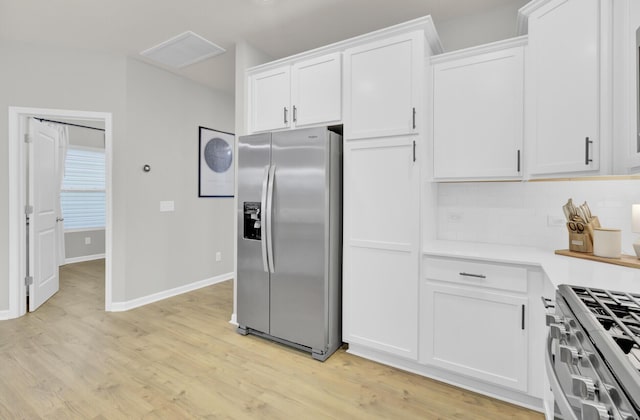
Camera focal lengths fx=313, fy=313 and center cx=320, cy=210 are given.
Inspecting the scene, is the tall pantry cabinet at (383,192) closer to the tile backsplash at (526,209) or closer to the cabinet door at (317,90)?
the cabinet door at (317,90)

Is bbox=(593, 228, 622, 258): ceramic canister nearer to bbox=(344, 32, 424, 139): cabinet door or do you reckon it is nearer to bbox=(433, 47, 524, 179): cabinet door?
bbox=(433, 47, 524, 179): cabinet door

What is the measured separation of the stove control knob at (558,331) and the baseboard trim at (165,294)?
3.84 metres

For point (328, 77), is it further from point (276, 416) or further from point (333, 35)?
point (276, 416)

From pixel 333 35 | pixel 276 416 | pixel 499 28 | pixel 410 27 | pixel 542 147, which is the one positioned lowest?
pixel 276 416

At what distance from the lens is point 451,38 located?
270 centimetres

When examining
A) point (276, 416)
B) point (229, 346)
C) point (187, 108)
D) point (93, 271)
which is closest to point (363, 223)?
point (276, 416)

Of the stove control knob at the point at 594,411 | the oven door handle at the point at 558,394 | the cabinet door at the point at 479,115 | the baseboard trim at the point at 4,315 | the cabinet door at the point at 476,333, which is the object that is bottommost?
the baseboard trim at the point at 4,315

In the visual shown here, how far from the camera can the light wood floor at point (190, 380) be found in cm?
186

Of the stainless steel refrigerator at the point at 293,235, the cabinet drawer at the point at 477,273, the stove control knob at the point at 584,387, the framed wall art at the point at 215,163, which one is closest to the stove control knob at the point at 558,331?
the stove control knob at the point at 584,387

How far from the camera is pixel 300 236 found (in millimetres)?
2492

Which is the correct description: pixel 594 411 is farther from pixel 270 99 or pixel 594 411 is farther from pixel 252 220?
pixel 270 99

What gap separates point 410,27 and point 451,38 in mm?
759

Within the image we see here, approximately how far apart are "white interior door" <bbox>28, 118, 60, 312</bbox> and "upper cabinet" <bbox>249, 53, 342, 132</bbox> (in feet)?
8.19

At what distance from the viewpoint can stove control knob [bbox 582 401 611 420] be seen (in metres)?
0.65
